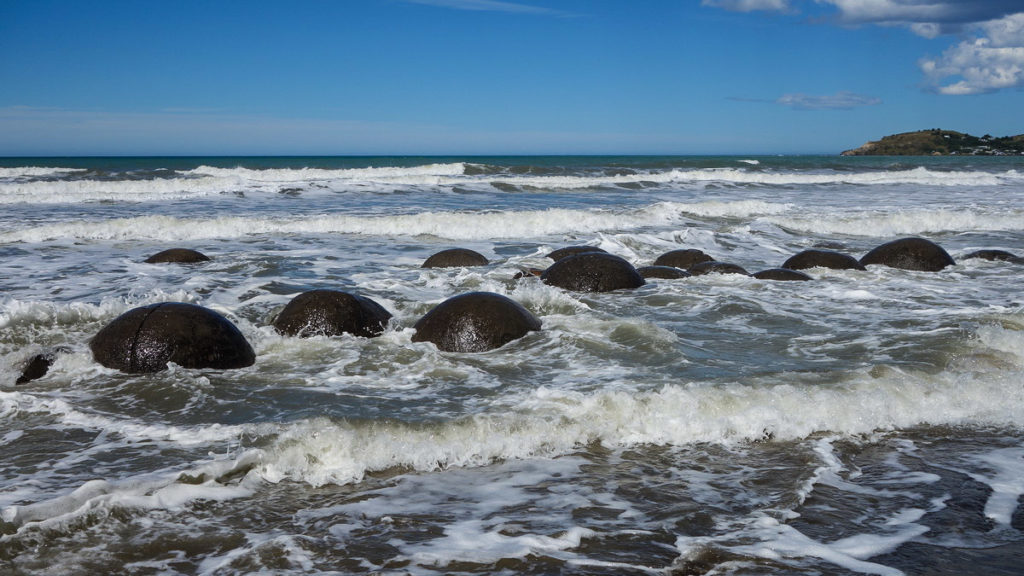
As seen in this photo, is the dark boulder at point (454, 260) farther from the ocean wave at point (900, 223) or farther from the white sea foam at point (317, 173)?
the white sea foam at point (317, 173)

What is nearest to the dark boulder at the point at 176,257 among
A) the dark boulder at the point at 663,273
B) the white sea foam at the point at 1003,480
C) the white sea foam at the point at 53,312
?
the white sea foam at the point at 53,312

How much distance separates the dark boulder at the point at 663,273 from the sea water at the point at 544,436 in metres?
0.20

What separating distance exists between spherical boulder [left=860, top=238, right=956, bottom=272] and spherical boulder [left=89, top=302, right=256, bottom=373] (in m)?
8.60

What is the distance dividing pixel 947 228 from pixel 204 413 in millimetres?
17003

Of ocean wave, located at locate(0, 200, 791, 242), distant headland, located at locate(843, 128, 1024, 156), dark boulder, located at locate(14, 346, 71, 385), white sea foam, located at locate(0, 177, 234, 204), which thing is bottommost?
dark boulder, located at locate(14, 346, 71, 385)

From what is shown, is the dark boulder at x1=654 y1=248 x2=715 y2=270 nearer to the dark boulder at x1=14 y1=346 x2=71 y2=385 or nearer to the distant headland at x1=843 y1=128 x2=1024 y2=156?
the dark boulder at x1=14 y1=346 x2=71 y2=385

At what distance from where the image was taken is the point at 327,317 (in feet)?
21.2

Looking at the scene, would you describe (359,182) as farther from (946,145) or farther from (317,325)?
(946,145)

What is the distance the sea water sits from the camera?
3061mm

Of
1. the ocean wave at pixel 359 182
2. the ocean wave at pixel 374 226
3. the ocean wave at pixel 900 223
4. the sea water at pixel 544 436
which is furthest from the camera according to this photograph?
the ocean wave at pixel 359 182

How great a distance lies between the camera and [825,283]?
9203 mm

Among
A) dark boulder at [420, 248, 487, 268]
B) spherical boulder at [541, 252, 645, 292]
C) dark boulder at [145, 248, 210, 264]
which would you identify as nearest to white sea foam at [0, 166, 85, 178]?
dark boulder at [145, 248, 210, 264]

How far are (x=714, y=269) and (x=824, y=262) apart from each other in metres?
1.66

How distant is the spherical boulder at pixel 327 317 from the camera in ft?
21.0
